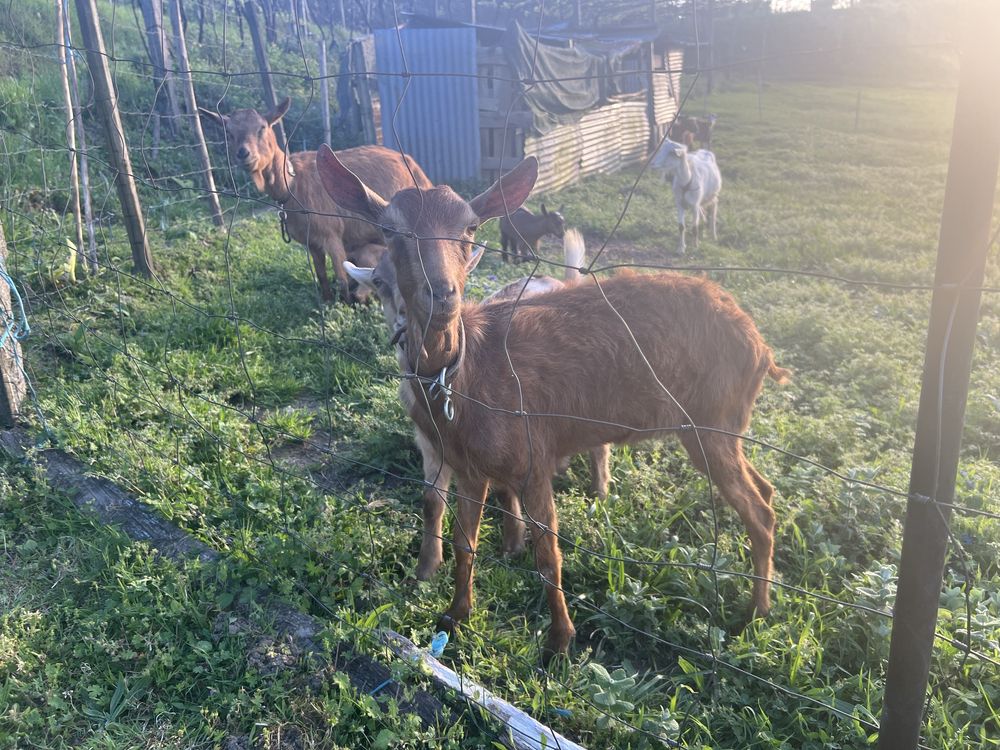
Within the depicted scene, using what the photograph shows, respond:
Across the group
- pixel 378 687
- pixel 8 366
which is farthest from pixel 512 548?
pixel 8 366

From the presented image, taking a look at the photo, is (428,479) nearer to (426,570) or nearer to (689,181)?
(426,570)

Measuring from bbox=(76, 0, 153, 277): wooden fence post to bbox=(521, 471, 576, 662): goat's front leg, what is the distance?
3.95 metres

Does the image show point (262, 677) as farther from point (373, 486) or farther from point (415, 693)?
point (373, 486)

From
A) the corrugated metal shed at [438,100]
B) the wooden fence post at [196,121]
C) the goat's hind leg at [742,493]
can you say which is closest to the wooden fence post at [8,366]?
the goat's hind leg at [742,493]

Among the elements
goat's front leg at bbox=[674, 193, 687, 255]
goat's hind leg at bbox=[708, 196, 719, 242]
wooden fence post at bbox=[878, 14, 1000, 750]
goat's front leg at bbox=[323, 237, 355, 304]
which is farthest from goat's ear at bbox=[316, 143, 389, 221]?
goat's hind leg at bbox=[708, 196, 719, 242]

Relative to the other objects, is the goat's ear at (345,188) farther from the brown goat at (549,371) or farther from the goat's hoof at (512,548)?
the goat's hoof at (512,548)

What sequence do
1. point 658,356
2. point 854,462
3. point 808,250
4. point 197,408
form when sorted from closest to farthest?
point 658,356 → point 854,462 → point 197,408 → point 808,250

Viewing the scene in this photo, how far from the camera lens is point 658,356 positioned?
3.08 meters

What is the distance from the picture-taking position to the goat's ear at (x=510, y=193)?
2.79 metres

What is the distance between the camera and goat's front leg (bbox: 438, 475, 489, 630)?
2908 millimetres

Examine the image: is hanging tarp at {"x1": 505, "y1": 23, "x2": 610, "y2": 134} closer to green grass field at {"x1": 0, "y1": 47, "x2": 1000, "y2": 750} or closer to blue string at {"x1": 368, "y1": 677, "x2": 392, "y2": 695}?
green grass field at {"x1": 0, "y1": 47, "x2": 1000, "y2": 750}

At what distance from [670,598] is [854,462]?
1488 mm

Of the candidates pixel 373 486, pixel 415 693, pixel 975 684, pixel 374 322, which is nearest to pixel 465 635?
pixel 415 693

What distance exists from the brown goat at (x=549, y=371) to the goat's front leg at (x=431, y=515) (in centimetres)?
24
